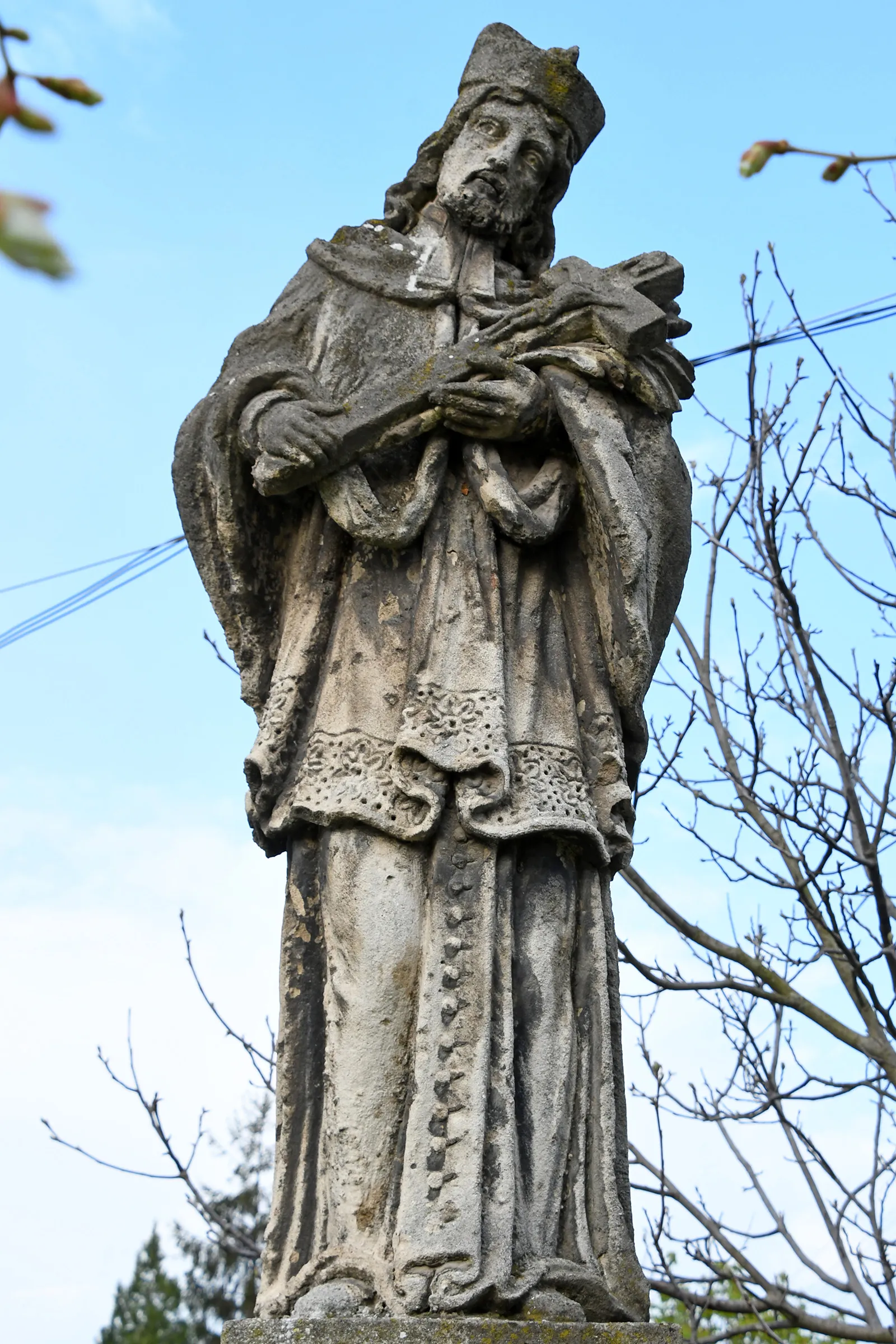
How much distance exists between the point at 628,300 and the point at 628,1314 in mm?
2446

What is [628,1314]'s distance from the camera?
346 centimetres

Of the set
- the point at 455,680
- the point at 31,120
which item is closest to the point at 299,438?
the point at 455,680

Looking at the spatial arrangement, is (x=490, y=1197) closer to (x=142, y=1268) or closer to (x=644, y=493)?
(x=644, y=493)

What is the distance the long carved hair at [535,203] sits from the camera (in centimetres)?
454

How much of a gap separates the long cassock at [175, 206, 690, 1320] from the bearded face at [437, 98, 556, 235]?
0.15m

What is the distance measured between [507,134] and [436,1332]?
3059mm

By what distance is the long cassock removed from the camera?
3.52 metres

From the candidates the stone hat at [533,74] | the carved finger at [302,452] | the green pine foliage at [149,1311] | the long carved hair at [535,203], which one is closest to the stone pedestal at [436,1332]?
the carved finger at [302,452]

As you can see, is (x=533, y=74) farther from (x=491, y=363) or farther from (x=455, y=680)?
(x=455, y=680)

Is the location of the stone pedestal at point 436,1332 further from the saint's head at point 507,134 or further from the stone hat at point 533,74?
the stone hat at point 533,74

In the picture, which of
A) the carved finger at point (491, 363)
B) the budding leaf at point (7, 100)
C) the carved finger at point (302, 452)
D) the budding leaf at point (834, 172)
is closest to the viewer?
the budding leaf at point (7, 100)

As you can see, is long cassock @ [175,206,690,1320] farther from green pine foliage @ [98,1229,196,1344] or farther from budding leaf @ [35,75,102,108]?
green pine foliage @ [98,1229,196,1344]

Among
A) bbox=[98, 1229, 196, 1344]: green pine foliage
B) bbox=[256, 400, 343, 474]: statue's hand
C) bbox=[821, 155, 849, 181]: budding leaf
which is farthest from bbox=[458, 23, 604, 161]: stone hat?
bbox=[98, 1229, 196, 1344]: green pine foliage

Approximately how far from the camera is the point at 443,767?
146 inches
